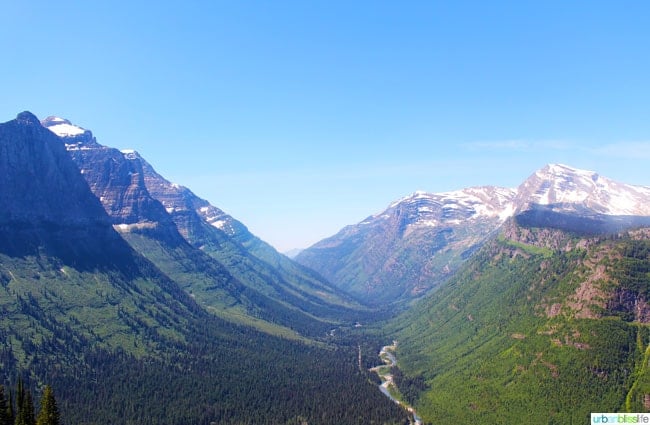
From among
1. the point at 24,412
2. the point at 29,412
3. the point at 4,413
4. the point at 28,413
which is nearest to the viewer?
the point at 4,413

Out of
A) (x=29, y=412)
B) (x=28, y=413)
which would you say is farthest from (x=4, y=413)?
(x=29, y=412)

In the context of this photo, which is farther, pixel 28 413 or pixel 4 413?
pixel 28 413

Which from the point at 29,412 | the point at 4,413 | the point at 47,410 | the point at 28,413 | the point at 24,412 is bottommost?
the point at 28,413

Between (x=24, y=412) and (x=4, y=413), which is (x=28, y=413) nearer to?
(x=24, y=412)

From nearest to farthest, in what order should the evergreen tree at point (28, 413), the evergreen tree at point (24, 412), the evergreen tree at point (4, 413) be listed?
1. the evergreen tree at point (4, 413)
2. the evergreen tree at point (24, 412)
3. the evergreen tree at point (28, 413)

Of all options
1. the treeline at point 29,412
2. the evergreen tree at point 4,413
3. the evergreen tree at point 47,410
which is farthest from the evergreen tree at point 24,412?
the evergreen tree at point 47,410

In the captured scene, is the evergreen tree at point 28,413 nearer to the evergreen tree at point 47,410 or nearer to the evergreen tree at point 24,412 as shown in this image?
the evergreen tree at point 24,412

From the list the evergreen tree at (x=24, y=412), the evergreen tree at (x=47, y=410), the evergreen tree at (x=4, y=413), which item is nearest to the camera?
the evergreen tree at (x=4, y=413)

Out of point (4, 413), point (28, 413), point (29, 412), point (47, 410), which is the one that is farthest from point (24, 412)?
point (47, 410)

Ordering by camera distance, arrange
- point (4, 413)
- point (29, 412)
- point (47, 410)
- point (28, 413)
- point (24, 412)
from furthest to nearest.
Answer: point (29, 412)
point (28, 413)
point (24, 412)
point (47, 410)
point (4, 413)

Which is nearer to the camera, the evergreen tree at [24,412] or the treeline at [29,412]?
the treeline at [29,412]

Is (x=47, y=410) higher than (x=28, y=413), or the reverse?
(x=47, y=410)
